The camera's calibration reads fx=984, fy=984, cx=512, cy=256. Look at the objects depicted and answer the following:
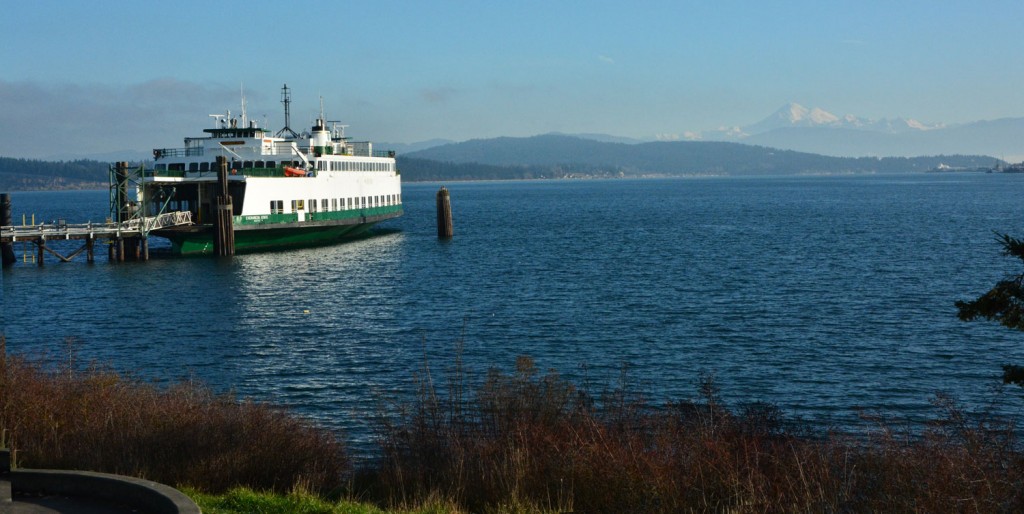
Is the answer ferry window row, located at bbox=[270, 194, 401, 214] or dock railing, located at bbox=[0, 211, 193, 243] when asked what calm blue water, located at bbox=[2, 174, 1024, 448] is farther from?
ferry window row, located at bbox=[270, 194, 401, 214]

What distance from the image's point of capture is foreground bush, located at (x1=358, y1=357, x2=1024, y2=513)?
13047mm

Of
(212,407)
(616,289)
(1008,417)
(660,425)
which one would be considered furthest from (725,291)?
(212,407)

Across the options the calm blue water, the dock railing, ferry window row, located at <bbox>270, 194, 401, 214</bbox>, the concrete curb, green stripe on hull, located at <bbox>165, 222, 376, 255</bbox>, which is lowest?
the calm blue water

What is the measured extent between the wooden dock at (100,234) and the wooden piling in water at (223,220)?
8.36ft

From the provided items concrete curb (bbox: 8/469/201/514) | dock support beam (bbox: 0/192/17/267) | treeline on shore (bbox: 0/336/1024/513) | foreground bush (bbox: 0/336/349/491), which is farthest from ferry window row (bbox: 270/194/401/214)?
concrete curb (bbox: 8/469/201/514)

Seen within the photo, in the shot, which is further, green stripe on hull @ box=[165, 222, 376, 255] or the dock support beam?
green stripe on hull @ box=[165, 222, 376, 255]

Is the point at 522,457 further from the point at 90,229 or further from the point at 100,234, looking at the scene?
the point at 90,229

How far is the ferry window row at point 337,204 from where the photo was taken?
200ft

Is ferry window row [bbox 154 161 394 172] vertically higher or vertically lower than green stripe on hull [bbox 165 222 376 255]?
higher

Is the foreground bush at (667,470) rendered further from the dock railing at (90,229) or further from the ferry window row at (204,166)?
the ferry window row at (204,166)

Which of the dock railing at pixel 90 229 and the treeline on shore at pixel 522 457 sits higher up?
the dock railing at pixel 90 229

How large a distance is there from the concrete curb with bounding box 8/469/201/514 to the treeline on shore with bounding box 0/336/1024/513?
1.43 meters

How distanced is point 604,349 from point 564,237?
4902 centimetres

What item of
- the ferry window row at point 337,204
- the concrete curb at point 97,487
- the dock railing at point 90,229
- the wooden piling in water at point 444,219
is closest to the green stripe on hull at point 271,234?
the ferry window row at point 337,204
